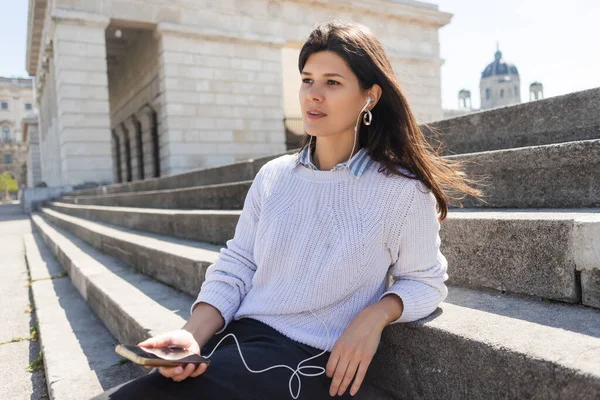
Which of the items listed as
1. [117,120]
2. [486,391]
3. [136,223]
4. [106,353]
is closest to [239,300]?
[486,391]

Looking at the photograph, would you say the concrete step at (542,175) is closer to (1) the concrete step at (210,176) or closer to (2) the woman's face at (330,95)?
(2) the woman's face at (330,95)

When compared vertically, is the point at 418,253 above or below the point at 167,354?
above

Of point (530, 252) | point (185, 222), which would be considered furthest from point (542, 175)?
point (185, 222)

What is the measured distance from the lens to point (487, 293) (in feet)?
6.21

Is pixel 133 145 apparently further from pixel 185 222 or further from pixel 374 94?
pixel 374 94

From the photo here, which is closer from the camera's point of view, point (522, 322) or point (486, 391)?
point (486, 391)

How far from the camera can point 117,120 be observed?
22.2 m

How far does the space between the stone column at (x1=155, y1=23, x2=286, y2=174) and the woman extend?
12981 millimetres

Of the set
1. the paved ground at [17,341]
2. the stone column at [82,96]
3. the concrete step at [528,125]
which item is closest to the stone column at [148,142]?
the stone column at [82,96]

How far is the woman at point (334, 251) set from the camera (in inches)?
56.3

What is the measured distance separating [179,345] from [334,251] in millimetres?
557

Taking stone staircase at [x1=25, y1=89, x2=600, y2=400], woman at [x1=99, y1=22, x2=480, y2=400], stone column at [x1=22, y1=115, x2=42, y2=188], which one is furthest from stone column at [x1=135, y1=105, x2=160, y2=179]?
stone column at [x1=22, y1=115, x2=42, y2=188]

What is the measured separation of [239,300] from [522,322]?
37.3 inches

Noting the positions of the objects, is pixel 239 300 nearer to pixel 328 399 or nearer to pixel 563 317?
pixel 328 399
